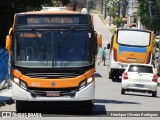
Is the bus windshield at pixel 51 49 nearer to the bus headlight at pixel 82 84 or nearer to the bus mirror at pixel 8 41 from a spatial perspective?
the bus mirror at pixel 8 41

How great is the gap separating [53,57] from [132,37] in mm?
20921

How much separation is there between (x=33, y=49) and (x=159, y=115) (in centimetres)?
448

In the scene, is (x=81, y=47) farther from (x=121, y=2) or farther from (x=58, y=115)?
(x=121, y=2)

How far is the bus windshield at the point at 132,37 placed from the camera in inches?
1481

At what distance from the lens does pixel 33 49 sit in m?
17.2

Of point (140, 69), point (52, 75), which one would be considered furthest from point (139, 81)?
point (52, 75)

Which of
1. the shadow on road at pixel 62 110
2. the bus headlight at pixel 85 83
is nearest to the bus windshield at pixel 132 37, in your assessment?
the shadow on road at pixel 62 110

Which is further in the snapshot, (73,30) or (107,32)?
(107,32)

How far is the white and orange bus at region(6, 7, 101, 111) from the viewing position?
16.8 metres

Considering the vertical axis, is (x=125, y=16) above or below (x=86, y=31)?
below

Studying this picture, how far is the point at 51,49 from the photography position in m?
17.2

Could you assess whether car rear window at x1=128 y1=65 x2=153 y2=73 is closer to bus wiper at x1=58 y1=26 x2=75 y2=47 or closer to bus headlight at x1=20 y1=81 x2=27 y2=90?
bus wiper at x1=58 y1=26 x2=75 y2=47

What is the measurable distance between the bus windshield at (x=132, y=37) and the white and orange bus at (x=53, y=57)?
65.9 feet

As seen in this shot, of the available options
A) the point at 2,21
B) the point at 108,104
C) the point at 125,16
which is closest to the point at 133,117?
the point at 108,104
